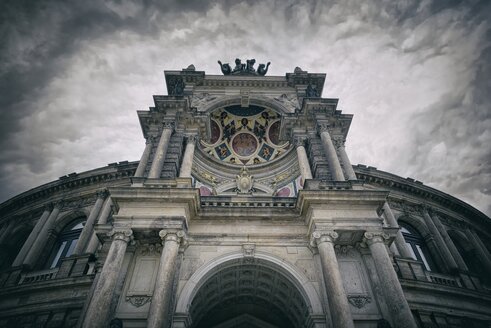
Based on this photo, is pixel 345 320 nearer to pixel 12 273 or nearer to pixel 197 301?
pixel 197 301

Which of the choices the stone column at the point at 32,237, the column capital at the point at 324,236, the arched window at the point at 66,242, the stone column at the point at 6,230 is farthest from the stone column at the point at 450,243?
the stone column at the point at 6,230

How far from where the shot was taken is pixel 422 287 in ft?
52.5

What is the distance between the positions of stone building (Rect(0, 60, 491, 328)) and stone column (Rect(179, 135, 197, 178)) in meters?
0.10

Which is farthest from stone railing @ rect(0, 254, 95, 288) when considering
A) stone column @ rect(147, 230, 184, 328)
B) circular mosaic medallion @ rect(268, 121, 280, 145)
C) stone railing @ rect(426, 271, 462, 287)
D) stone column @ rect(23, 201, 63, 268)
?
stone railing @ rect(426, 271, 462, 287)

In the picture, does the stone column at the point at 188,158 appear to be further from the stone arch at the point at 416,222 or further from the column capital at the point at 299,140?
the stone arch at the point at 416,222

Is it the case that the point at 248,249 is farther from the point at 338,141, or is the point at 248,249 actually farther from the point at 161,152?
the point at 338,141

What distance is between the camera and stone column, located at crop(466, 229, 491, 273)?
20991 mm

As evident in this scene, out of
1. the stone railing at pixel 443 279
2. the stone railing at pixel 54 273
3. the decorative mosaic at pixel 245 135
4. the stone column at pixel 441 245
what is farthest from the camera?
Result: the decorative mosaic at pixel 245 135

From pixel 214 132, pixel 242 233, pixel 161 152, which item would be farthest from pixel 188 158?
pixel 214 132

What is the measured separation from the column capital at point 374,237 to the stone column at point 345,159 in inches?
161

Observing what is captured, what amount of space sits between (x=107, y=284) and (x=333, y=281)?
8.11 m

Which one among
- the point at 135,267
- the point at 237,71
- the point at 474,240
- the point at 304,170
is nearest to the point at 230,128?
the point at 237,71

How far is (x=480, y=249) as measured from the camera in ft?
72.4

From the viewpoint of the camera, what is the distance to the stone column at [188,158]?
53.1 feet
